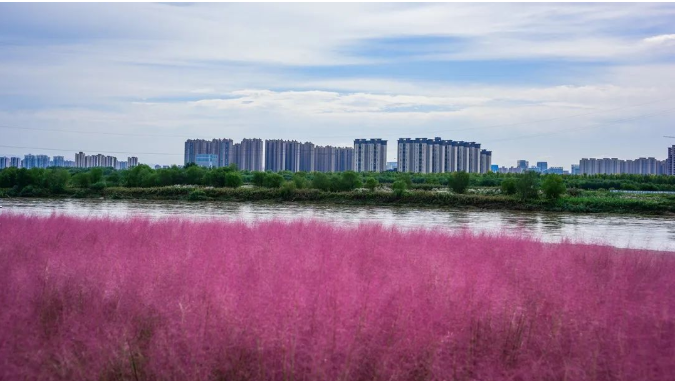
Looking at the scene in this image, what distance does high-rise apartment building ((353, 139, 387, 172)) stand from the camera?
136 m

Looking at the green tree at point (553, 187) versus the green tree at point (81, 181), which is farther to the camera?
the green tree at point (81, 181)

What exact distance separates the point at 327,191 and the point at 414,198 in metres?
7.52

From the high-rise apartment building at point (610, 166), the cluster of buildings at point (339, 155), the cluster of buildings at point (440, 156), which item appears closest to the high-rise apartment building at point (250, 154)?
the cluster of buildings at point (339, 155)

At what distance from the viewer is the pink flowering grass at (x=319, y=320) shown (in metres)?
3.89

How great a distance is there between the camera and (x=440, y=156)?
127m

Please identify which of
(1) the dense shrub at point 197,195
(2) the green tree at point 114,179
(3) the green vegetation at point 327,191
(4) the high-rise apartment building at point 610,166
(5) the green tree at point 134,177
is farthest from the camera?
(4) the high-rise apartment building at point 610,166

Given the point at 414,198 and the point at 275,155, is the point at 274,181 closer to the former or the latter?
the point at 414,198

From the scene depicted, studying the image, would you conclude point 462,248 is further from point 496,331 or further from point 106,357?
point 106,357

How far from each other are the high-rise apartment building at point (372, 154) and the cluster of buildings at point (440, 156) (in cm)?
764

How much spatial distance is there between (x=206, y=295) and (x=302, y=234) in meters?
5.50

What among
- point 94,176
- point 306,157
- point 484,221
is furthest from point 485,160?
point 484,221

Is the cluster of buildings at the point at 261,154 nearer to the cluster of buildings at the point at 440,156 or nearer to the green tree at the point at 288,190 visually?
the cluster of buildings at the point at 440,156

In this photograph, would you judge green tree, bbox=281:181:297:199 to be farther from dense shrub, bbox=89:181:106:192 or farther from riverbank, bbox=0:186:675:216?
dense shrub, bbox=89:181:106:192

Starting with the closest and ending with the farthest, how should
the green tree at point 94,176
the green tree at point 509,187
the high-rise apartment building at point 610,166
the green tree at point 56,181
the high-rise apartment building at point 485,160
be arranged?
1. the green tree at point 509,187
2. the green tree at point 56,181
3. the green tree at point 94,176
4. the high-rise apartment building at point 610,166
5. the high-rise apartment building at point 485,160
